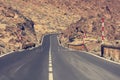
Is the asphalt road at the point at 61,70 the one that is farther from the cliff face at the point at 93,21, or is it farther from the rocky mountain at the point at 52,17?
the rocky mountain at the point at 52,17

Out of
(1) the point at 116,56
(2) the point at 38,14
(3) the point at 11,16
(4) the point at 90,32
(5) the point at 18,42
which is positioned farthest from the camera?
(2) the point at 38,14

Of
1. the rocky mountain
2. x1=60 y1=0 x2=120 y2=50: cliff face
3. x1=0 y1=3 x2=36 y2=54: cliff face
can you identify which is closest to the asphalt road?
x1=60 y1=0 x2=120 y2=50: cliff face

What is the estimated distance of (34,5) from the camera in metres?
159

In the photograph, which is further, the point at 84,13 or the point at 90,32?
the point at 84,13

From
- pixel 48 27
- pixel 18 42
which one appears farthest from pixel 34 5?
pixel 18 42

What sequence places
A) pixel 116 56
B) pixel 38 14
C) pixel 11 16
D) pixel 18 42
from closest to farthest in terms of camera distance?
pixel 116 56 → pixel 18 42 → pixel 11 16 → pixel 38 14

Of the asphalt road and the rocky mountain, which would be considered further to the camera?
the rocky mountain

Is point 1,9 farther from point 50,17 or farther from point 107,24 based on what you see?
point 50,17

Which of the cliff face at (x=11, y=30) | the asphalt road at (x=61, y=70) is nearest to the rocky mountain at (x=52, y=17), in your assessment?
the cliff face at (x=11, y=30)

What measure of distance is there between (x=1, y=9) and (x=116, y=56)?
215ft

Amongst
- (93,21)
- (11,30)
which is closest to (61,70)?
(93,21)

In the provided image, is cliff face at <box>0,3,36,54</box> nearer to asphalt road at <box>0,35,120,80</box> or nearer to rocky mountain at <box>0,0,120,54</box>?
rocky mountain at <box>0,0,120,54</box>

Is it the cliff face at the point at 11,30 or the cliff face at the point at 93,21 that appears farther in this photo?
the cliff face at the point at 11,30

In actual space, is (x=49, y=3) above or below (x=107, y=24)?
above
